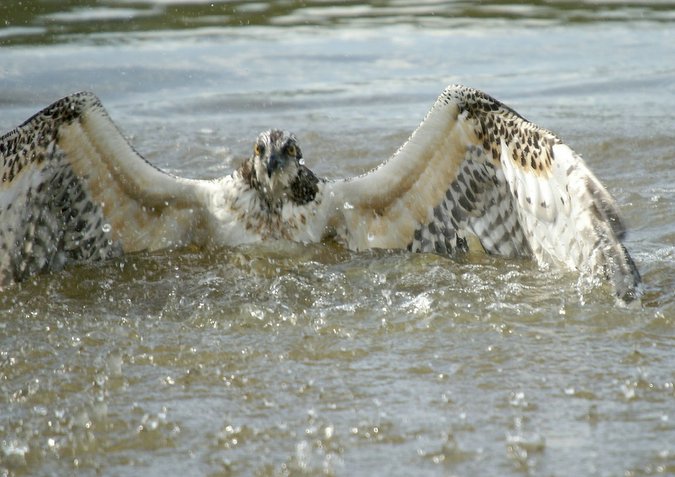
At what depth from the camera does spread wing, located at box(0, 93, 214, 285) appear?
652cm

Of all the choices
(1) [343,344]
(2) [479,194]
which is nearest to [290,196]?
(2) [479,194]

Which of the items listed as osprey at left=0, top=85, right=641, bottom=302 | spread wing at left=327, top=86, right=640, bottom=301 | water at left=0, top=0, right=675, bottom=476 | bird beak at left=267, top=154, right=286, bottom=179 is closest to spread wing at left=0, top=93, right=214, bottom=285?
osprey at left=0, top=85, right=641, bottom=302

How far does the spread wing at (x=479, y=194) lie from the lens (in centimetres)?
623

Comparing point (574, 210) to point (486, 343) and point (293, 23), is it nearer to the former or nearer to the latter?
point (486, 343)

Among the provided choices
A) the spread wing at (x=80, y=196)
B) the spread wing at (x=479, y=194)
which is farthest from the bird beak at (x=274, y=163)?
the spread wing at (x=80, y=196)

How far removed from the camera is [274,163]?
22.1ft

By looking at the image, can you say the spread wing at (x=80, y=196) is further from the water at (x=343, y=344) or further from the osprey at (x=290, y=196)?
the water at (x=343, y=344)

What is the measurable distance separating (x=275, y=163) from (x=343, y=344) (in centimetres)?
170

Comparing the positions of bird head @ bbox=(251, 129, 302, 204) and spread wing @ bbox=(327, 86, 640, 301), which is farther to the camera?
bird head @ bbox=(251, 129, 302, 204)

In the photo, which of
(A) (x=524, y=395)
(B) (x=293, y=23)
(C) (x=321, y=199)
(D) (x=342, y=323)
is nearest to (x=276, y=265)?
(C) (x=321, y=199)

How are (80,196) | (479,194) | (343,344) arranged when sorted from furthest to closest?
(479,194), (80,196), (343,344)

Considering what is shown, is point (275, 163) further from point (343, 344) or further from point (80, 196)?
point (343, 344)

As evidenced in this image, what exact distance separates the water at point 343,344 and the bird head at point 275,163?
35 cm

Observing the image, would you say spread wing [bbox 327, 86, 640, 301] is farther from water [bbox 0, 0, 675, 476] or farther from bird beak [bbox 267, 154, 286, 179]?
bird beak [bbox 267, 154, 286, 179]
